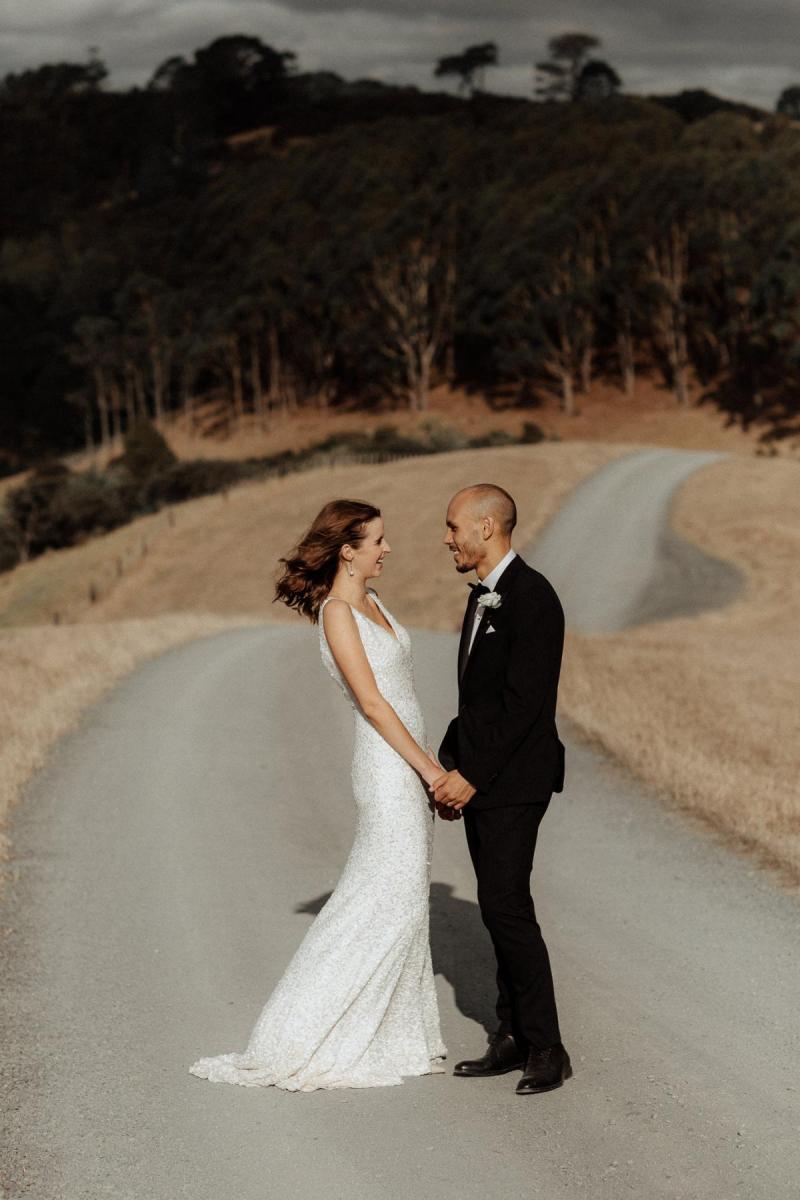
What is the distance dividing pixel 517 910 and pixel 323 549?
5.53 feet

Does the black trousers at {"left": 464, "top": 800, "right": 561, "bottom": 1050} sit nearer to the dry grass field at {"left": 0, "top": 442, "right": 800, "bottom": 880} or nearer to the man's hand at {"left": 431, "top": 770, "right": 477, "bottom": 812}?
the man's hand at {"left": 431, "top": 770, "right": 477, "bottom": 812}

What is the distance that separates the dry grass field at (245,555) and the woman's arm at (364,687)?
16787 millimetres

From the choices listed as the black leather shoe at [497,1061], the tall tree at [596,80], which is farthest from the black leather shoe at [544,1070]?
the tall tree at [596,80]

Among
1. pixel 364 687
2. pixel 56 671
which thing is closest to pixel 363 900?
pixel 364 687

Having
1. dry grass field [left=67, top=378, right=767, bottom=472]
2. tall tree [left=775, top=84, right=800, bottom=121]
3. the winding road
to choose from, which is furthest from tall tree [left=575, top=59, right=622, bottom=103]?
the winding road

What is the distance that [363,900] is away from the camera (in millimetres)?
5617

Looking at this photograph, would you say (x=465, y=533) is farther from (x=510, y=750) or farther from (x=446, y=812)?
(x=446, y=812)

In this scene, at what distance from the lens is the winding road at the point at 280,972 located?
488cm

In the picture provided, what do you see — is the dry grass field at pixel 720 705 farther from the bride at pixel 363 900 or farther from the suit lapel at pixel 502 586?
the suit lapel at pixel 502 586

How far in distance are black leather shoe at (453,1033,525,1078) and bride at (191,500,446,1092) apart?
0.14 metres

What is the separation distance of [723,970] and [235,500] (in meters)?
49.5

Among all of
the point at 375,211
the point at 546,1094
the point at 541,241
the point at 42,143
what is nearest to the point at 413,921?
the point at 546,1094

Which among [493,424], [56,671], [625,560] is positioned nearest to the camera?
[56,671]

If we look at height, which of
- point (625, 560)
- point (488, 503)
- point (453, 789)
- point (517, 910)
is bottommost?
point (625, 560)
